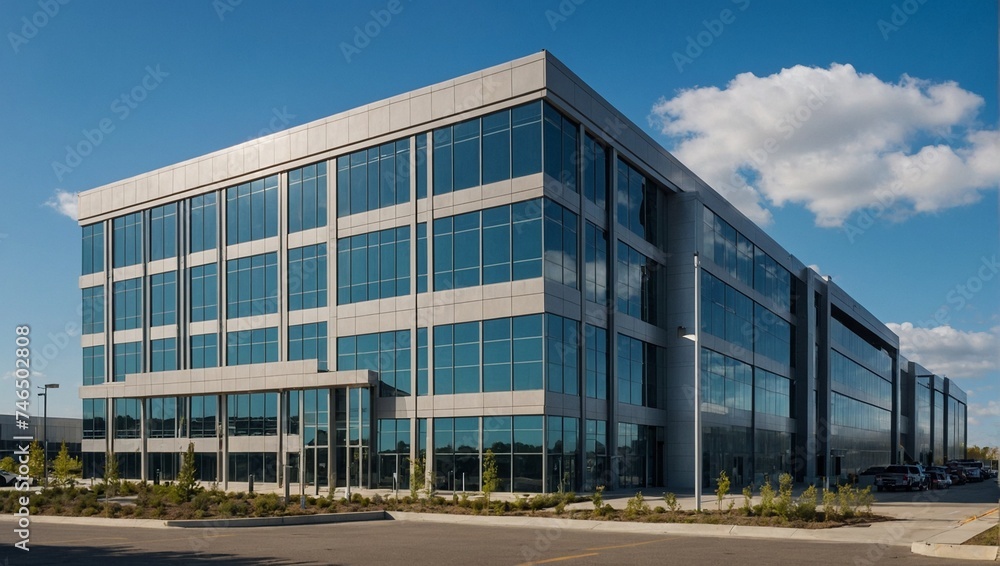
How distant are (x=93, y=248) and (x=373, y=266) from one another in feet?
83.3

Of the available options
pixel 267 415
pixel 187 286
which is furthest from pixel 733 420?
pixel 187 286

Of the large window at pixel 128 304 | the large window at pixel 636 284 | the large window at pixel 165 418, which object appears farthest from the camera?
the large window at pixel 128 304

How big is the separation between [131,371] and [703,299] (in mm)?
34747

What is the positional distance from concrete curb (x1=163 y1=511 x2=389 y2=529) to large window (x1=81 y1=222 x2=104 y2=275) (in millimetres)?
36572

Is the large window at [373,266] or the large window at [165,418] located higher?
the large window at [373,266]

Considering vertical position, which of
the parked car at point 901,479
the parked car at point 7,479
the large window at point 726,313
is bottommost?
the parked car at point 7,479

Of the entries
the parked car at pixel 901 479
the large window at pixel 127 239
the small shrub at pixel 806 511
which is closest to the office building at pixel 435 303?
the large window at pixel 127 239

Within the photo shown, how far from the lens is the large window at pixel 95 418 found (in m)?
56.3

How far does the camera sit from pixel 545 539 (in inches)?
888

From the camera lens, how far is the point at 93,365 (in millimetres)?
59219

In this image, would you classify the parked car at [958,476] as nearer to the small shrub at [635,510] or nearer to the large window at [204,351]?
the small shrub at [635,510]

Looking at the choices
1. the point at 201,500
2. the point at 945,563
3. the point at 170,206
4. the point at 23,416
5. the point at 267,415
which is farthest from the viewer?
the point at 170,206

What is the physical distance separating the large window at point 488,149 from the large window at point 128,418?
82.4ft

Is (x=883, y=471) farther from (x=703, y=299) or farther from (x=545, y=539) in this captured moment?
(x=545, y=539)
